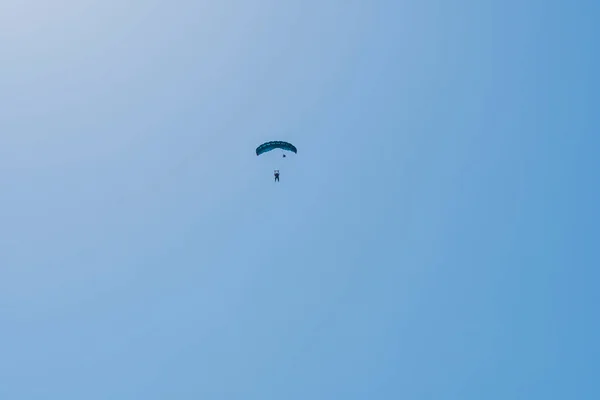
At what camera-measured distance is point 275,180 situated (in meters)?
92.6

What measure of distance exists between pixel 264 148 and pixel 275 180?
5.47 metres

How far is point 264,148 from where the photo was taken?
290 ft
